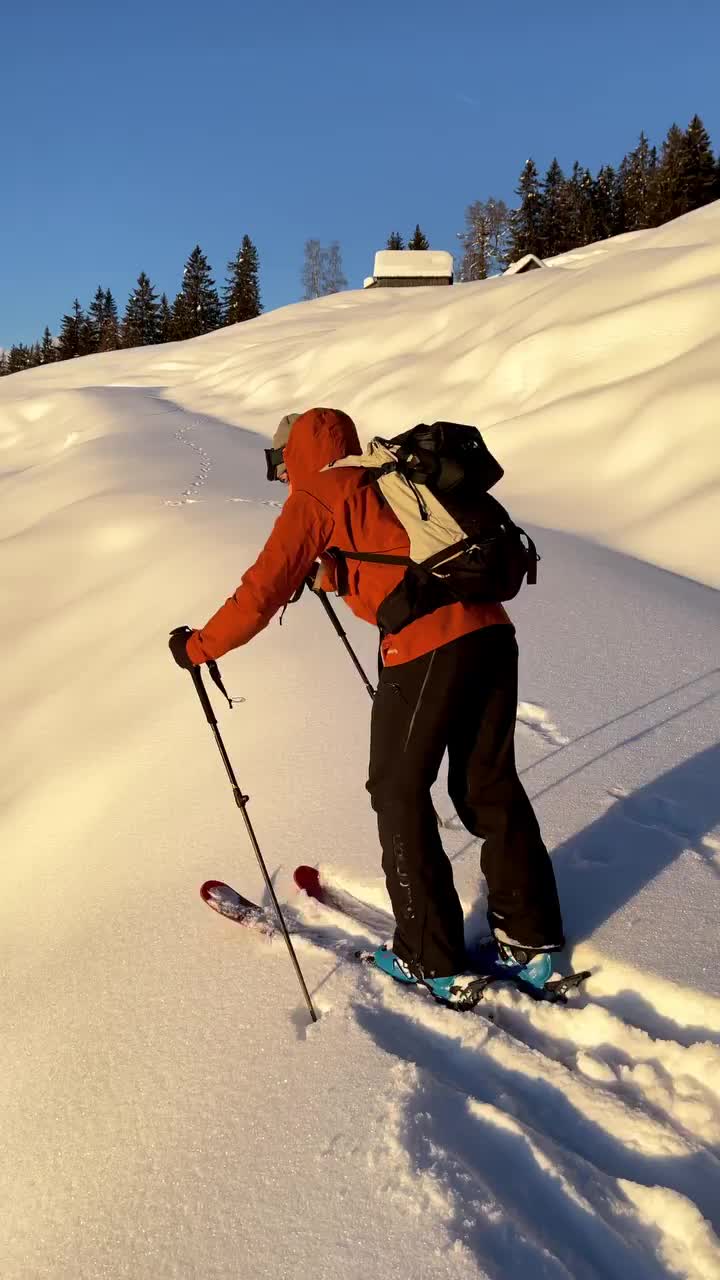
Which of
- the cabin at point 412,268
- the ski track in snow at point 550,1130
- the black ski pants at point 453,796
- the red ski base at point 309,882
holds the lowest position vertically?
the ski track in snow at point 550,1130

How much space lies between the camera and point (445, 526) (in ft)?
7.06

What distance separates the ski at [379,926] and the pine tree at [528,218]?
58.6 meters

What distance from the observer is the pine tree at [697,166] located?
4672cm

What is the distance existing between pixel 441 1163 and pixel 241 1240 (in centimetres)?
46

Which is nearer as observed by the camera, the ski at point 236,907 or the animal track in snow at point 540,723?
the ski at point 236,907

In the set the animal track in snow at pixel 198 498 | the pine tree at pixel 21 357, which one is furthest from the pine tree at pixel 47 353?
the animal track in snow at pixel 198 498

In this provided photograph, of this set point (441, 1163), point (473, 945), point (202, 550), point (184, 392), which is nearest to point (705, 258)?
point (202, 550)

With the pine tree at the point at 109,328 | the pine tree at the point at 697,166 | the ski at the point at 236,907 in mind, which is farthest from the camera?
the pine tree at the point at 109,328

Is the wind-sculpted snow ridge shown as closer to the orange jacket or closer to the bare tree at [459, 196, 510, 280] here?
the orange jacket

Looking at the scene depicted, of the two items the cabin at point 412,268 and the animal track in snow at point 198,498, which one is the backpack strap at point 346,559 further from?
the cabin at point 412,268

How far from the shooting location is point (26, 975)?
290cm

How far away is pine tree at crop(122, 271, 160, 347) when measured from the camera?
196 ft

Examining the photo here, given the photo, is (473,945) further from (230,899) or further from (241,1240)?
(241,1240)

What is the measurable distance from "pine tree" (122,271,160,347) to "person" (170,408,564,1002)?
63.2m
